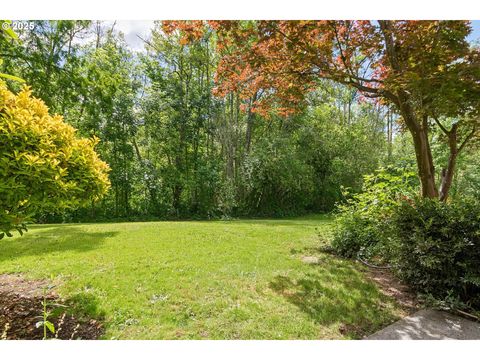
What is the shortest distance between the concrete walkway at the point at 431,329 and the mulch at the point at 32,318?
1730mm

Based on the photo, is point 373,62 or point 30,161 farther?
point 373,62

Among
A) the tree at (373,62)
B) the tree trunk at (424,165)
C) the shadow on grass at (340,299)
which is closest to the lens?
the shadow on grass at (340,299)

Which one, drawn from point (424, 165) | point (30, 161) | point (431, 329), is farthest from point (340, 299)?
point (30, 161)

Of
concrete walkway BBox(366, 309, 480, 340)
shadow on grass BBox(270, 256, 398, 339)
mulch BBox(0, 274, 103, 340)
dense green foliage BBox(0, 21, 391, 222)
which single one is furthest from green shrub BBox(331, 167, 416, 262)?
dense green foliage BBox(0, 21, 391, 222)

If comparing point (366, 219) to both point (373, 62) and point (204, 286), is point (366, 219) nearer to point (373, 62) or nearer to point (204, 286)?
point (373, 62)

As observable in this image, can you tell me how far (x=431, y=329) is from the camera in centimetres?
175

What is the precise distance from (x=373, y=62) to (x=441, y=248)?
2261 mm

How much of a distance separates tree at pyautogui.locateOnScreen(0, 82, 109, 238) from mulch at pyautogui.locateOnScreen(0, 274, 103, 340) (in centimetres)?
55

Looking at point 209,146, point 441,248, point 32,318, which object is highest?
point 209,146

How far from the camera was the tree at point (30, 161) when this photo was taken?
5.08 feet

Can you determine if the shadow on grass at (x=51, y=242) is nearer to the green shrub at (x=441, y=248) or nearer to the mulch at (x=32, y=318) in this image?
the mulch at (x=32, y=318)

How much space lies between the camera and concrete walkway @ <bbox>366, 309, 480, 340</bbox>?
167 cm

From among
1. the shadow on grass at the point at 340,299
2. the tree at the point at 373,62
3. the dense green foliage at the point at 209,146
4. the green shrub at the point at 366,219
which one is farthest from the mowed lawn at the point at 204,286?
the dense green foliage at the point at 209,146

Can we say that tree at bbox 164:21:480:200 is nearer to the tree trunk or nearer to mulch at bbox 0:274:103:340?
the tree trunk
